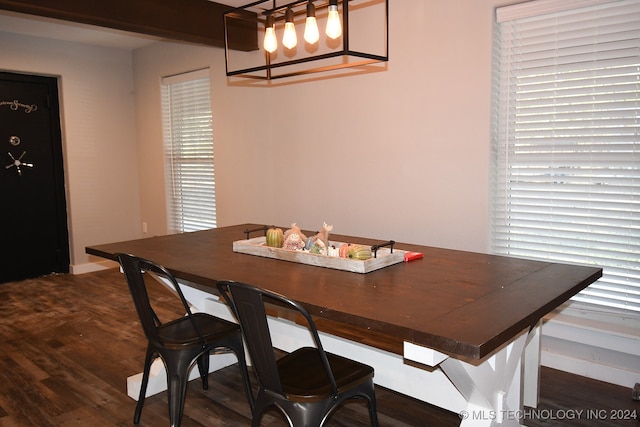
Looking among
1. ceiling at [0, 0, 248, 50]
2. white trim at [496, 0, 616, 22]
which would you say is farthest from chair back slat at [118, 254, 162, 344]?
ceiling at [0, 0, 248, 50]

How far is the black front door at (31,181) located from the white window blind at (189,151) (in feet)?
3.72

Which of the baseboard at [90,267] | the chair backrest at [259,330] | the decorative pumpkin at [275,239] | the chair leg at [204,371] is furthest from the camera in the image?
the baseboard at [90,267]

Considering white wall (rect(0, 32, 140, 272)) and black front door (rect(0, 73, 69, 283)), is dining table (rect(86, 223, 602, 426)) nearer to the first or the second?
black front door (rect(0, 73, 69, 283))

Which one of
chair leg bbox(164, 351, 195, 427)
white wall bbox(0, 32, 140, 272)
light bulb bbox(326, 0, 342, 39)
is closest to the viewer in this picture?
light bulb bbox(326, 0, 342, 39)

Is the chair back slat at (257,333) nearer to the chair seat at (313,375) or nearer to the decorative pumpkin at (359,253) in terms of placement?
the chair seat at (313,375)

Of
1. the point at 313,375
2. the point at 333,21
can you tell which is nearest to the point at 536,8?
the point at 333,21

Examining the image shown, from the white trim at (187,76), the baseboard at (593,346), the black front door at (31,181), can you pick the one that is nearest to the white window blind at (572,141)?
the baseboard at (593,346)

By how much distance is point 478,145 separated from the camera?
10.1ft

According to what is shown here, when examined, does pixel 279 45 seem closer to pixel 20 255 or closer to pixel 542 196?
pixel 542 196

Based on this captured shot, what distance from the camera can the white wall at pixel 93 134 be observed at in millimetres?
5203

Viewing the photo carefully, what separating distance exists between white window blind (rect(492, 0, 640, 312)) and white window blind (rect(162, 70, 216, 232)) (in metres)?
3.00

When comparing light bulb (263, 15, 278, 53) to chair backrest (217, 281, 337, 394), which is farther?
light bulb (263, 15, 278, 53)

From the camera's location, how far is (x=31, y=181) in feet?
17.0

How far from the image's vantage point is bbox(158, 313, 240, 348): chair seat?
219cm
